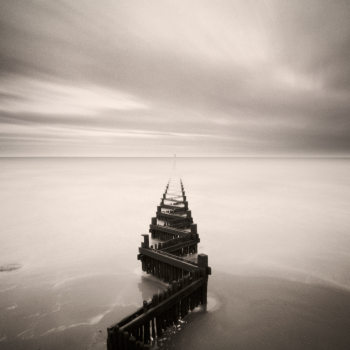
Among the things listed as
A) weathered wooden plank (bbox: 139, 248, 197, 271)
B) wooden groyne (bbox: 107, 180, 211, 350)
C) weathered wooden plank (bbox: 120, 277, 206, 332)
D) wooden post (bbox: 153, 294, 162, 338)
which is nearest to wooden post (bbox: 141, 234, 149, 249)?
wooden groyne (bbox: 107, 180, 211, 350)

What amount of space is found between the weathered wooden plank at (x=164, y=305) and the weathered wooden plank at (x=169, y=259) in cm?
59

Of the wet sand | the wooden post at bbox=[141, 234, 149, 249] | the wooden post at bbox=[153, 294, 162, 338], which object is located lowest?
the wet sand

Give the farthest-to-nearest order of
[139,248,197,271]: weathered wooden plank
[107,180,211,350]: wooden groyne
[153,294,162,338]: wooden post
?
[139,248,197,271]: weathered wooden plank
[153,294,162,338]: wooden post
[107,180,211,350]: wooden groyne

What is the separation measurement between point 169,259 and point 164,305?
224 centimetres

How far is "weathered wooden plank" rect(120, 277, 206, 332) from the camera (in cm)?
466

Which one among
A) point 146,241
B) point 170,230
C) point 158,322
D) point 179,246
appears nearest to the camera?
point 158,322

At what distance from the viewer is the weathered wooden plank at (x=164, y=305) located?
466cm

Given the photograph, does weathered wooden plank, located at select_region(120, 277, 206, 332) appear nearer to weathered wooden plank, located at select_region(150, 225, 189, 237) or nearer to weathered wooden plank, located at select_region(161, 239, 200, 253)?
weathered wooden plank, located at select_region(161, 239, 200, 253)

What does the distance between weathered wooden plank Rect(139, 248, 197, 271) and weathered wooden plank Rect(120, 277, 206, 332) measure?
0.59 metres

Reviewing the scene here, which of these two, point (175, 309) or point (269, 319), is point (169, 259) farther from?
point (269, 319)

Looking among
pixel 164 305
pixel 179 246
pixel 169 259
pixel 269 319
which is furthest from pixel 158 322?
pixel 179 246

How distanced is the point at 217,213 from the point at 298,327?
14.7 m

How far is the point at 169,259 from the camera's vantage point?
758cm

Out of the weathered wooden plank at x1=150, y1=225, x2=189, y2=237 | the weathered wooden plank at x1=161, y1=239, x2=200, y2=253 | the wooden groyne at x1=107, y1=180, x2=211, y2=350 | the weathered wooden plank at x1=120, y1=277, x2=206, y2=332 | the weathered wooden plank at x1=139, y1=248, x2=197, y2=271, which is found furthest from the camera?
the weathered wooden plank at x1=150, y1=225, x2=189, y2=237
